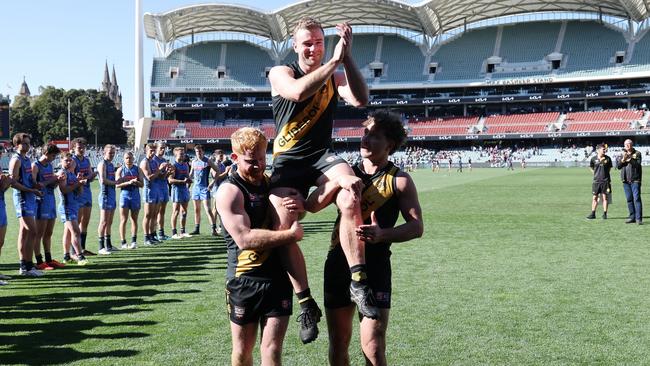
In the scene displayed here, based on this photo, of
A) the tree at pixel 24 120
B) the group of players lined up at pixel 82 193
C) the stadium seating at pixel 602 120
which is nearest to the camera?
the group of players lined up at pixel 82 193

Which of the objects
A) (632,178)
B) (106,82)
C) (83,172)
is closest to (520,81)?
(632,178)

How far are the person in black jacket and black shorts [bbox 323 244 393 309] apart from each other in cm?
1286

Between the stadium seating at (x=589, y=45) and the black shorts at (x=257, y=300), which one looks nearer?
the black shorts at (x=257, y=300)

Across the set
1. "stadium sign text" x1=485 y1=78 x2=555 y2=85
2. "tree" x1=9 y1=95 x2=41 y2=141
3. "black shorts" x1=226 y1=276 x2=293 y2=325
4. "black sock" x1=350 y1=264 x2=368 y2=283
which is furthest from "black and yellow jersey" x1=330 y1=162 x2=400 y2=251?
"tree" x1=9 y1=95 x2=41 y2=141

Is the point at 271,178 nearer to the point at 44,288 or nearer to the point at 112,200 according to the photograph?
the point at 44,288

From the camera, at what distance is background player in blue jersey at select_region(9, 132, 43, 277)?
952cm

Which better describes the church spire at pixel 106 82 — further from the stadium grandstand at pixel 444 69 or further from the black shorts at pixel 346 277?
the black shorts at pixel 346 277

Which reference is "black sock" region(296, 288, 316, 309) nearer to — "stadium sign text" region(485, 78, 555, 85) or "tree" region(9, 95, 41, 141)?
"stadium sign text" region(485, 78, 555, 85)

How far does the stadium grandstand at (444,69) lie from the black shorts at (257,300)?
65196 millimetres

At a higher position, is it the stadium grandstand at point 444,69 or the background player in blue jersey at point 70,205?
the stadium grandstand at point 444,69

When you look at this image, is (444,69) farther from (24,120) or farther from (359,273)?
(359,273)

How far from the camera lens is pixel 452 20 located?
237ft

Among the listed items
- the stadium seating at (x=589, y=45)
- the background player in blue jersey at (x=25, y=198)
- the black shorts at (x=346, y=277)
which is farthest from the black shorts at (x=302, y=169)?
the stadium seating at (x=589, y=45)

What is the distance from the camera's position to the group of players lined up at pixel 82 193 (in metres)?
9.75
